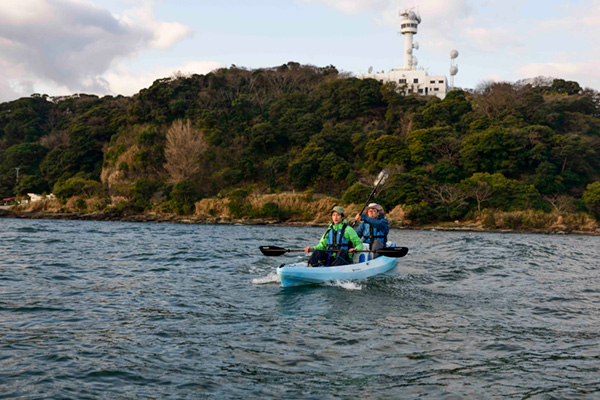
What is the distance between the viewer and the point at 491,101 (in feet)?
192

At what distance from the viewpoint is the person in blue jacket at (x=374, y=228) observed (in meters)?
13.2

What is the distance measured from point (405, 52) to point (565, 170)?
35.1 m

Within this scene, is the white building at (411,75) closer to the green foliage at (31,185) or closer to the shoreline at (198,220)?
the shoreline at (198,220)

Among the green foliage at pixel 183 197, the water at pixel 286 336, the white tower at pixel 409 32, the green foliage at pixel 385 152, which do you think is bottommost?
the water at pixel 286 336

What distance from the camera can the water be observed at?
17.5ft

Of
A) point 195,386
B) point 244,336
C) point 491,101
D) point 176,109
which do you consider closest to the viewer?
point 195,386

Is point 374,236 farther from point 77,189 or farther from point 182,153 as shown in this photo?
point 77,189

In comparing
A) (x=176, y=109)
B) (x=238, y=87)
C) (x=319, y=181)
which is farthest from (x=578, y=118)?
(x=176, y=109)

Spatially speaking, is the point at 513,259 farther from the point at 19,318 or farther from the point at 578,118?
the point at 578,118

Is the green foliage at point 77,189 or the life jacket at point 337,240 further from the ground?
the green foliage at point 77,189

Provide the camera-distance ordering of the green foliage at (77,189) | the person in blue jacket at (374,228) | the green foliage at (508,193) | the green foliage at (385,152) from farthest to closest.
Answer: the green foliage at (77,189) → the green foliage at (385,152) → the green foliage at (508,193) → the person in blue jacket at (374,228)

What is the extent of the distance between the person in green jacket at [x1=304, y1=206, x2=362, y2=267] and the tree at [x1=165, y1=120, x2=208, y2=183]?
45.3 metres

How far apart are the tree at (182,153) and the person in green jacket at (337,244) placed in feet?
149

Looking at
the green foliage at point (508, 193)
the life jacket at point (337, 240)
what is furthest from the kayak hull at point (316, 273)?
the green foliage at point (508, 193)
